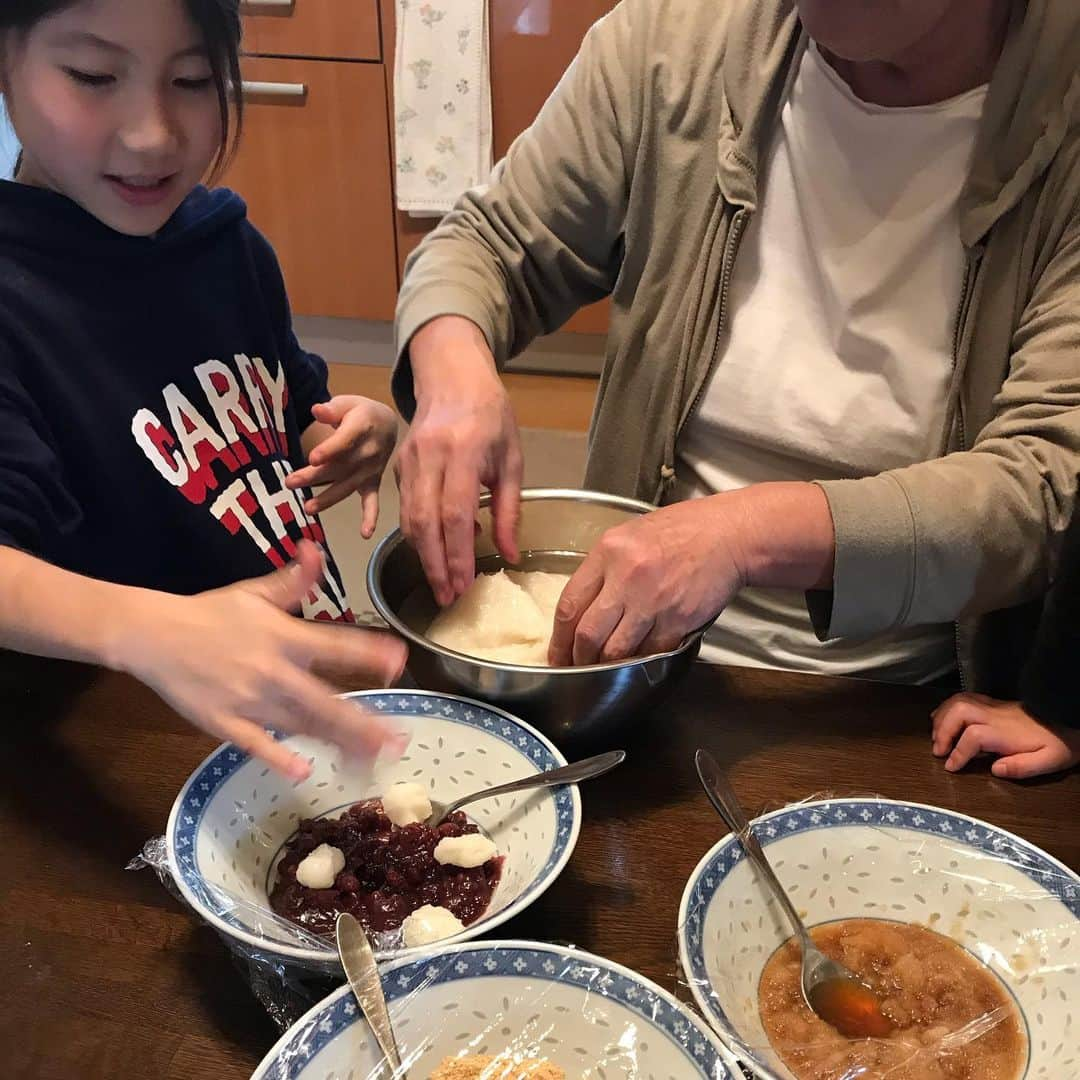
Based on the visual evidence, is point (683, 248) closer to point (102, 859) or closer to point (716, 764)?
point (716, 764)

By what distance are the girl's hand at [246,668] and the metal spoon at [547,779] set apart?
100 millimetres

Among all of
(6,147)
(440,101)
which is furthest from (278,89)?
(6,147)

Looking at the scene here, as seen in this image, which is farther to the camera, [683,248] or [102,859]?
[683,248]

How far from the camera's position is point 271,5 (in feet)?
9.25

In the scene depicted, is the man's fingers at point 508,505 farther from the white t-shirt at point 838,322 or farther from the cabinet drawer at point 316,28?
the cabinet drawer at point 316,28

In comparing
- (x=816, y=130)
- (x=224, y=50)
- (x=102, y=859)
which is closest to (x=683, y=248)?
(x=816, y=130)

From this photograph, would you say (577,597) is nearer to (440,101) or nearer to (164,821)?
(164,821)

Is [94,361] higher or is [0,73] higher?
[0,73]

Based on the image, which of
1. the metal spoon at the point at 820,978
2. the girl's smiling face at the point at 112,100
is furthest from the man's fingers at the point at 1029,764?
the girl's smiling face at the point at 112,100

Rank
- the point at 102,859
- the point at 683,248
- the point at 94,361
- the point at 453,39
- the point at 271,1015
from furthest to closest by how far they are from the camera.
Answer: the point at 453,39 → the point at 683,248 → the point at 94,361 → the point at 102,859 → the point at 271,1015

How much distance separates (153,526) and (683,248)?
66cm

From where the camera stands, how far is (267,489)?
1203mm

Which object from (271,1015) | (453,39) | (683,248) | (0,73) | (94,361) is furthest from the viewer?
(453,39)

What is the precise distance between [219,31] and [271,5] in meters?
2.13
